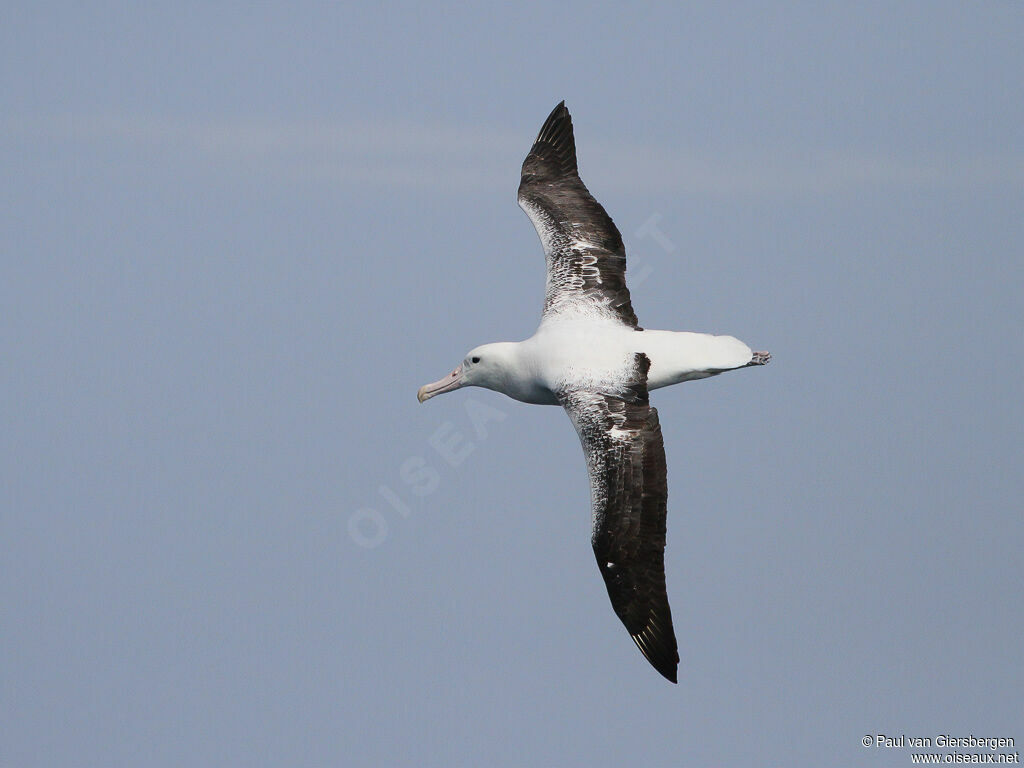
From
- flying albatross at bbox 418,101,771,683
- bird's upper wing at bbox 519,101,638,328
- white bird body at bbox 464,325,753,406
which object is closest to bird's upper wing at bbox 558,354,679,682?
flying albatross at bbox 418,101,771,683

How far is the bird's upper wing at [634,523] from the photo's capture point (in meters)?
15.3

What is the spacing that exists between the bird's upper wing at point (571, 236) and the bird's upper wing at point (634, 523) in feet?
7.44

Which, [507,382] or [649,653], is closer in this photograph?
[649,653]

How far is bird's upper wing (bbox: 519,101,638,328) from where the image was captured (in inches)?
704

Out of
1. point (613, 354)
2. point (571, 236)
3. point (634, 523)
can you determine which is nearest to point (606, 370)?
point (613, 354)

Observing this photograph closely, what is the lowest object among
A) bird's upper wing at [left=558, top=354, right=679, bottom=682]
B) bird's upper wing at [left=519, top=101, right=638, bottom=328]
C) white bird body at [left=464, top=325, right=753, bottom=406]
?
bird's upper wing at [left=558, top=354, right=679, bottom=682]

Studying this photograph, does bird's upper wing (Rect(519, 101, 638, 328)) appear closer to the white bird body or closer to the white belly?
the white bird body

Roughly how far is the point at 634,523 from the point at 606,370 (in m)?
2.05

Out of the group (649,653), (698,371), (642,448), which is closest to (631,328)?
(698,371)

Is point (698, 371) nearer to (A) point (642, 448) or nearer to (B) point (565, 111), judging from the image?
(A) point (642, 448)

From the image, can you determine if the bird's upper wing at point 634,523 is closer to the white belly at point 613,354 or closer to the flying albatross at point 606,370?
the flying albatross at point 606,370

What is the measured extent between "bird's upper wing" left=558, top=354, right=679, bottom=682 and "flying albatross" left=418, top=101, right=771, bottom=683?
0.4 inches

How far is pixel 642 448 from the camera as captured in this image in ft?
51.5

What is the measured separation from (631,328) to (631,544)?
130 inches
